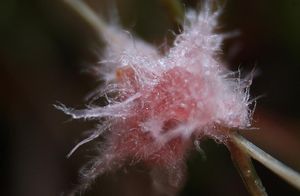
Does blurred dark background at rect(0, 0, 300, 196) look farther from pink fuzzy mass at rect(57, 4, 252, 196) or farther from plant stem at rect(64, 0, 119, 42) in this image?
pink fuzzy mass at rect(57, 4, 252, 196)

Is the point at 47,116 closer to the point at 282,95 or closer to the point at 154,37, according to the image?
the point at 154,37

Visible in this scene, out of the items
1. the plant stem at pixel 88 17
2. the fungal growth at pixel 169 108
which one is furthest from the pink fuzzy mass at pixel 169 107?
the plant stem at pixel 88 17

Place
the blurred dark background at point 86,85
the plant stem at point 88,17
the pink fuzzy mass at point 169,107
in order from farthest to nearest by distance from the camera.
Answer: the blurred dark background at point 86,85
the plant stem at point 88,17
the pink fuzzy mass at point 169,107

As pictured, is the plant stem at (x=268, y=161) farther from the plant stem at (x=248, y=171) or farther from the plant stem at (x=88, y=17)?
the plant stem at (x=88, y=17)

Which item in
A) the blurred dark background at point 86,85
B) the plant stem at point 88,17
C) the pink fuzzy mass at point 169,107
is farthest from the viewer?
the blurred dark background at point 86,85

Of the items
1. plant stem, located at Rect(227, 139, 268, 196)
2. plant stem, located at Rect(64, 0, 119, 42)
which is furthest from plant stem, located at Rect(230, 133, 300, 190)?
plant stem, located at Rect(64, 0, 119, 42)

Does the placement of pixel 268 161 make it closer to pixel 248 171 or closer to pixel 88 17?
pixel 248 171

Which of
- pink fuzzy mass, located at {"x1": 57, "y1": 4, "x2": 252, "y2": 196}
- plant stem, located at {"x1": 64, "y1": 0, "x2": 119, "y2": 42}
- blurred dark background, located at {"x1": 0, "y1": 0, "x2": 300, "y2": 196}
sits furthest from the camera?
blurred dark background, located at {"x1": 0, "y1": 0, "x2": 300, "y2": 196}

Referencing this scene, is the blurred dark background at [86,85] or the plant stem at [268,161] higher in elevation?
the blurred dark background at [86,85]
